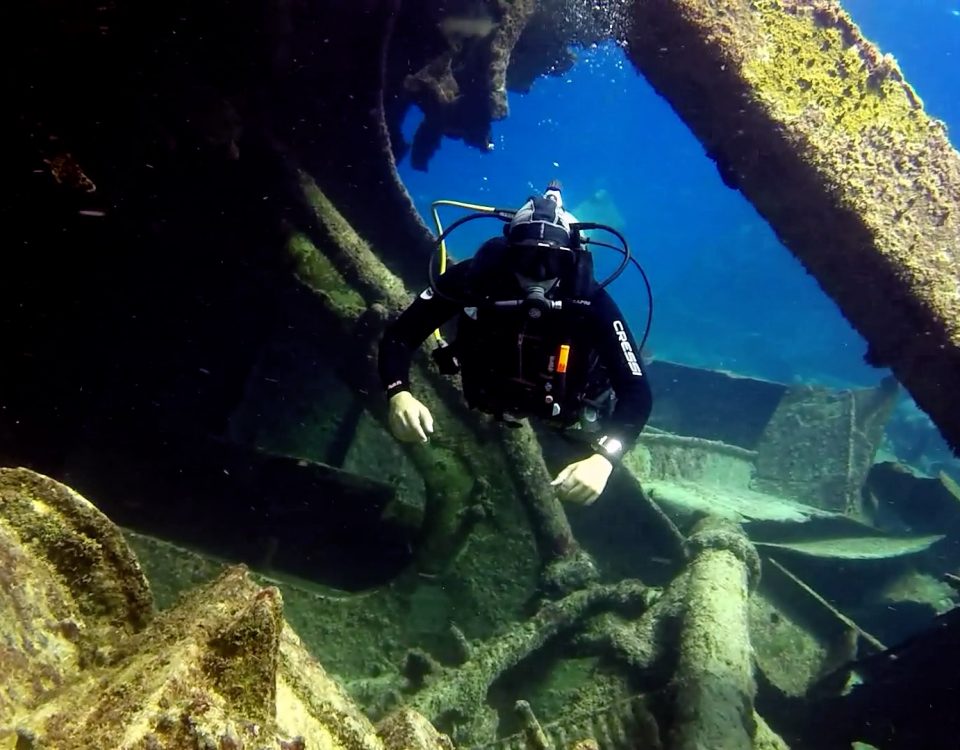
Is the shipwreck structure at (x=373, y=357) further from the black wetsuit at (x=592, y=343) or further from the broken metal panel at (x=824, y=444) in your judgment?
the broken metal panel at (x=824, y=444)

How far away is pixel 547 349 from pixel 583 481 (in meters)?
0.72

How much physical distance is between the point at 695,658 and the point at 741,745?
54 cm

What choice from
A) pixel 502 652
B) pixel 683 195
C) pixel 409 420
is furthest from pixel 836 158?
pixel 683 195

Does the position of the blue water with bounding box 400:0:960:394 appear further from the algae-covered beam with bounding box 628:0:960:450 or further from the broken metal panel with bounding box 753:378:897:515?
the algae-covered beam with bounding box 628:0:960:450

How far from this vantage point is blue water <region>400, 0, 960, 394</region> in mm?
46594

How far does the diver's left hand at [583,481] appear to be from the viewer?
3088 mm

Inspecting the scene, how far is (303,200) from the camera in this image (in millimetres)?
5109

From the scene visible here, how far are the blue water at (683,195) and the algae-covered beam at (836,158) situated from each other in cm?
114

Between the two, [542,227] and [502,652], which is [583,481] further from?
[502,652]

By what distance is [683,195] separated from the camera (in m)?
120

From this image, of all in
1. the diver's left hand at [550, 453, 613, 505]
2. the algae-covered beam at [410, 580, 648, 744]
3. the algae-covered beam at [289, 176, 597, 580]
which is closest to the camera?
the diver's left hand at [550, 453, 613, 505]

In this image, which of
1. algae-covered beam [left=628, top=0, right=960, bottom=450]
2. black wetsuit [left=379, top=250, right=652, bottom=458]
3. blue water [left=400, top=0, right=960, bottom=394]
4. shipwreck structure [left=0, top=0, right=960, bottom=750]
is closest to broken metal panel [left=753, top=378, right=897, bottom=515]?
blue water [left=400, top=0, right=960, bottom=394]

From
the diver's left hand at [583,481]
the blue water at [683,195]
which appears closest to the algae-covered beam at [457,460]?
the diver's left hand at [583,481]

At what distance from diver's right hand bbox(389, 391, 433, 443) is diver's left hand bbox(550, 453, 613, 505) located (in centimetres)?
83
